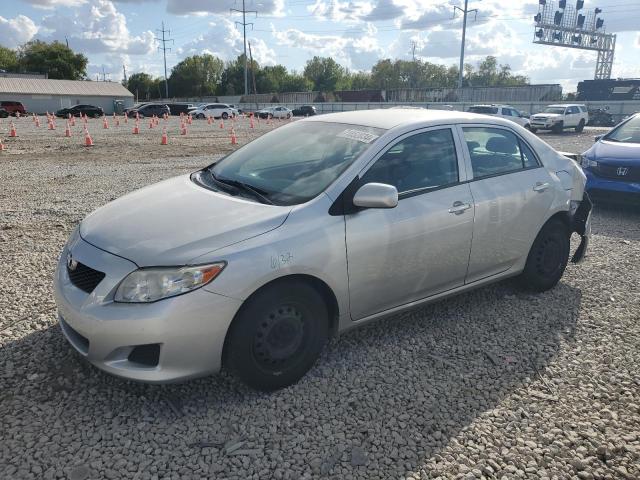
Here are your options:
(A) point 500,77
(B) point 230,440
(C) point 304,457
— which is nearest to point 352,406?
(C) point 304,457

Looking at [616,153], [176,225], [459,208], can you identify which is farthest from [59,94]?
[459,208]

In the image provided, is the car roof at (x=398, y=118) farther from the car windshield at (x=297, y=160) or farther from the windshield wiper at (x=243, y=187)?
the windshield wiper at (x=243, y=187)

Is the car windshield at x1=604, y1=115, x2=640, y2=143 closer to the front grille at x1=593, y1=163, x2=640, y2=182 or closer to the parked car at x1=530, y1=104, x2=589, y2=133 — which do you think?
the front grille at x1=593, y1=163, x2=640, y2=182

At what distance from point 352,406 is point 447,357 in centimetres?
93

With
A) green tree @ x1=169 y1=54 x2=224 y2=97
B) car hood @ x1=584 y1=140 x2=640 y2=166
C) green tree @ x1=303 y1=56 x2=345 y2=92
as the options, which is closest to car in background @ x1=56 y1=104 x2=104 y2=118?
car hood @ x1=584 y1=140 x2=640 y2=166

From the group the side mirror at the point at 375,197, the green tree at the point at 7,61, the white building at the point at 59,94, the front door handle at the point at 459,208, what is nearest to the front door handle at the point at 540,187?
the front door handle at the point at 459,208

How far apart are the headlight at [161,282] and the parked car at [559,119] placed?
29936mm

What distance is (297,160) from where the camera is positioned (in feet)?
12.3

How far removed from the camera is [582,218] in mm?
4957

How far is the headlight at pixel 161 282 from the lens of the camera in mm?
2748

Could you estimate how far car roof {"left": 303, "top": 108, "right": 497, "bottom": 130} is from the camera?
3848 mm

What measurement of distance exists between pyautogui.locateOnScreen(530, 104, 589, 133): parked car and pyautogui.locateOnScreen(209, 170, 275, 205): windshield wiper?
1137 inches

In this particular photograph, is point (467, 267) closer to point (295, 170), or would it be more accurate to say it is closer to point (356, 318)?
point (356, 318)

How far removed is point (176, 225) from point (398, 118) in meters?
1.87
